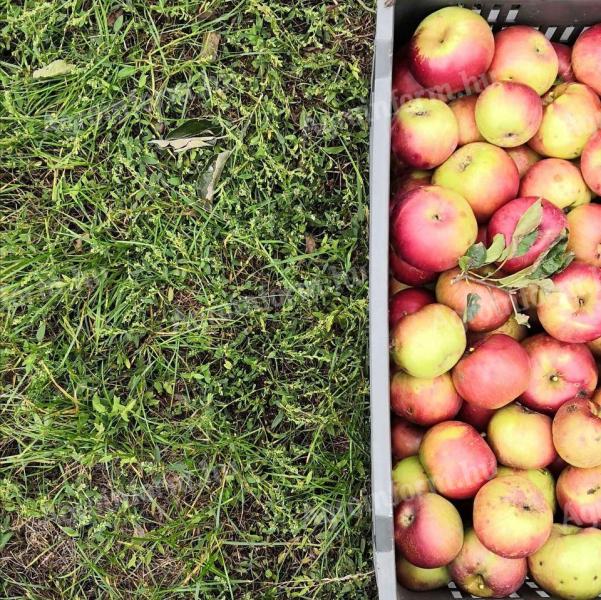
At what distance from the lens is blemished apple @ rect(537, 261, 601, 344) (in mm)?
2064

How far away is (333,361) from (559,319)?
85 cm

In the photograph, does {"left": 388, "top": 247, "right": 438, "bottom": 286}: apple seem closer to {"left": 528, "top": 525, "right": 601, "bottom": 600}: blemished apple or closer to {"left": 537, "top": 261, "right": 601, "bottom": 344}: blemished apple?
{"left": 537, "top": 261, "right": 601, "bottom": 344}: blemished apple

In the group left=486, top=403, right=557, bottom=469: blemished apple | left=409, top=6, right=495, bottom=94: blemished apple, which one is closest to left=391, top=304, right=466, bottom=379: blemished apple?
left=486, top=403, right=557, bottom=469: blemished apple

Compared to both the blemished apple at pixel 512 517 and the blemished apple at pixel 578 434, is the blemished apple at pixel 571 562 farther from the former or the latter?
the blemished apple at pixel 578 434

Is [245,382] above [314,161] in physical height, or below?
below

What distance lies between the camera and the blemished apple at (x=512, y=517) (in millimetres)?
1965

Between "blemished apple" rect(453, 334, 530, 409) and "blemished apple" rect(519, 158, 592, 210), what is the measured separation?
0.47 meters

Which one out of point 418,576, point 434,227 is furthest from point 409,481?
point 434,227

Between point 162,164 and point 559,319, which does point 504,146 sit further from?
point 162,164

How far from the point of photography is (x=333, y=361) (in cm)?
263

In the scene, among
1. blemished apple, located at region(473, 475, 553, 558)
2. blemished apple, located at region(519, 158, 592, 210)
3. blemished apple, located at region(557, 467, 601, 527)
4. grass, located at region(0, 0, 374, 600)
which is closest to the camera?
blemished apple, located at region(473, 475, 553, 558)

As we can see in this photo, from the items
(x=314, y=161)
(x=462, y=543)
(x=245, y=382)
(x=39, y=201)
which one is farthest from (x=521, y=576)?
(x=39, y=201)

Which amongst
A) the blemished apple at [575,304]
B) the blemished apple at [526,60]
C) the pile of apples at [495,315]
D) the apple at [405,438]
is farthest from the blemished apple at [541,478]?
the blemished apple at [526,60]

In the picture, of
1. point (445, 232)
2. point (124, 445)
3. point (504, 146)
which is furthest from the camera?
point (124, 445)
